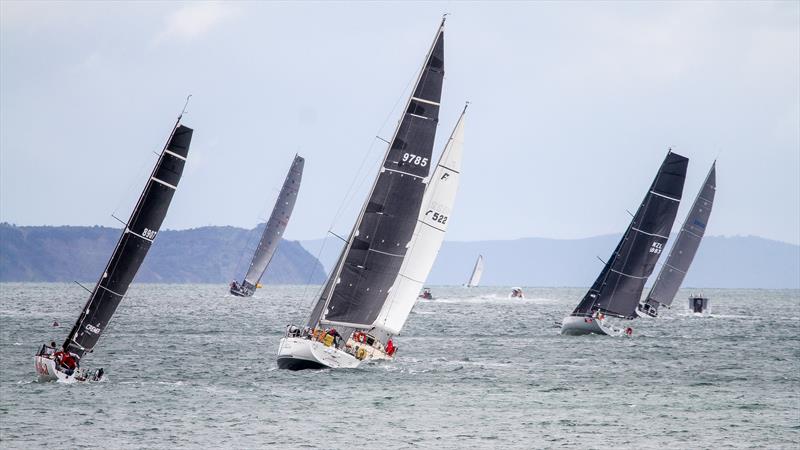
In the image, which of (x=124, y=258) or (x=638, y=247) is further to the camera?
(x=638, y=247)

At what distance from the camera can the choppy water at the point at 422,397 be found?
37.8 meters

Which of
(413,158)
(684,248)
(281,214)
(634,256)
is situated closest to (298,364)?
(413,158)

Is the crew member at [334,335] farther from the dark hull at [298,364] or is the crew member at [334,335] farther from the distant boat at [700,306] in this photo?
the distant boat at [700,306]

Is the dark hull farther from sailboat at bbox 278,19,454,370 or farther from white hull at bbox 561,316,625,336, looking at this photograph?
white hull at bbox 561,316,625,336

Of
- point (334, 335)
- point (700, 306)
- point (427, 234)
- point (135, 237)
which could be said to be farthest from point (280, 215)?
point (135, 237)

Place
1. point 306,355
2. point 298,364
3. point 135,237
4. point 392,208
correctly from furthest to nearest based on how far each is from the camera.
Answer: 1. point 392,208
2. point 298,364
3. point 306,355
4. point 135,237

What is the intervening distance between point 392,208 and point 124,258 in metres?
11.0

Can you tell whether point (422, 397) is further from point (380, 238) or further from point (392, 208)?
point (392, 208)

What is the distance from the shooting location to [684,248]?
10650 centimetres

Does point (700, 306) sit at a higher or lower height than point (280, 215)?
higher

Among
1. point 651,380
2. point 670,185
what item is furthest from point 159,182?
point 670,185

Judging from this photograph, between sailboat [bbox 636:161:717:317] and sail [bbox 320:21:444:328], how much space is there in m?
56.9

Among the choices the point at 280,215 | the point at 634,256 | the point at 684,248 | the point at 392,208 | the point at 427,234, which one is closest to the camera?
the point at 392,208

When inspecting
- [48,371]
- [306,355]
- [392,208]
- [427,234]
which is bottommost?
[48,371]
